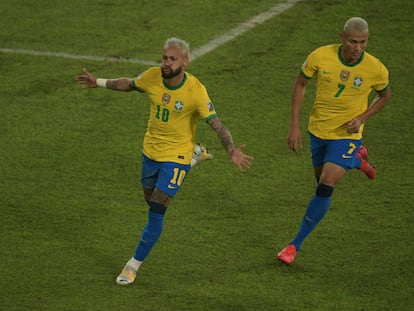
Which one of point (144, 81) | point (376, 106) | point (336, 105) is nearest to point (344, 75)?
point (336, 105)

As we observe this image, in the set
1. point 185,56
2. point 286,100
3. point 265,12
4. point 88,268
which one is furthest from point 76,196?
point 265,12

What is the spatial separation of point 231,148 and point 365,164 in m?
2.54

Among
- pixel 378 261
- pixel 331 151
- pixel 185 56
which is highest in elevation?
pixel 185 56

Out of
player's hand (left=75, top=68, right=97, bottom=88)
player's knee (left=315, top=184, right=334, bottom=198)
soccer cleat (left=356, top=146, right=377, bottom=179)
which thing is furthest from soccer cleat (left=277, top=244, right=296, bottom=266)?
player's hand (left=75, top=68, right=97, bottom=88)

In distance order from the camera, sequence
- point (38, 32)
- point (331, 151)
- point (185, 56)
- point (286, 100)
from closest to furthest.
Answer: point (185, 56) → point (331, 151) → point (286, 100) → point (38, 32)

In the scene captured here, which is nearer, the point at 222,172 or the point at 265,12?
the point at 222,172

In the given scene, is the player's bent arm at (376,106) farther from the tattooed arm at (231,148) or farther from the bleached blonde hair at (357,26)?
the tattooed arm at (231,148)

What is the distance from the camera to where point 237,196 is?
12.3 m

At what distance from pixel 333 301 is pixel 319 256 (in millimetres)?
1000

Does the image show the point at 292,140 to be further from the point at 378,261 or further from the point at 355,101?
the point at 378,261

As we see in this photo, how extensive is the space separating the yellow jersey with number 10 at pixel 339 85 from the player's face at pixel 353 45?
8 centimetres

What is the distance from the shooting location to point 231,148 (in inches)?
381

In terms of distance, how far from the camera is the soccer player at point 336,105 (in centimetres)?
1053

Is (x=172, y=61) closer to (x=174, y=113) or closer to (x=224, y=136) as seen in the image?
(x=174, y=113)
